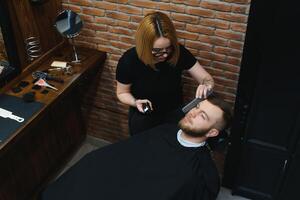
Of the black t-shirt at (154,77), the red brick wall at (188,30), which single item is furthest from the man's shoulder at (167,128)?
the red brick wall at (188,30)

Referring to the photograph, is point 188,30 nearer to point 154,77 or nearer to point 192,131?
point 154,77

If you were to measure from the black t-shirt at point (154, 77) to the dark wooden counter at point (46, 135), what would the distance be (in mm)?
488

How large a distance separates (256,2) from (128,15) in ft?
3.26

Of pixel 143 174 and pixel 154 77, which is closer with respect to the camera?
pixel 143 174

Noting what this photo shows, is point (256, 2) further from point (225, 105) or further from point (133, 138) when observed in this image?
point (133, 138)

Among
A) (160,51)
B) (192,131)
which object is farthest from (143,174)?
(160,51)

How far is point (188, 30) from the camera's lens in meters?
2.77

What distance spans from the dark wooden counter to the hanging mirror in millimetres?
256

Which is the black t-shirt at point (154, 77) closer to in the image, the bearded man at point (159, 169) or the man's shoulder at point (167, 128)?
the man's shoulder at point (167, 128)

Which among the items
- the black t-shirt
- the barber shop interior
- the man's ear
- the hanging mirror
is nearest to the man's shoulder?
the barber shop interior

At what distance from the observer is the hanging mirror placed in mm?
2904

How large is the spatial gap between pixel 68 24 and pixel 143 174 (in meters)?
1.27

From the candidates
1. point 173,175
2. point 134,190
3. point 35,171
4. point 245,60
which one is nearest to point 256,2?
point 245,60

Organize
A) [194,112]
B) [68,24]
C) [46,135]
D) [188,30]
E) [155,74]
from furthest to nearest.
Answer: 1. [46,135]
2. [68,24]
3. [188,30]
4. [155,74]
5. [194,112]
